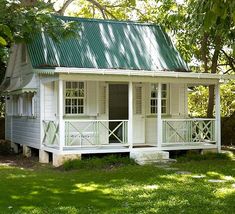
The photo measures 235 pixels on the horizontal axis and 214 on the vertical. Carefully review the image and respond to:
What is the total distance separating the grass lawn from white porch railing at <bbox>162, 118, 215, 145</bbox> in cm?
202

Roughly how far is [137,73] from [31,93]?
4.82m

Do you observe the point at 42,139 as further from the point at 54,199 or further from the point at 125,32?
the point at 54,199

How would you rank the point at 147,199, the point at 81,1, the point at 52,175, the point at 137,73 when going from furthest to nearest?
the point at 81,1 → the point at 137,73 → the point at 52,175 → the point at 147,199

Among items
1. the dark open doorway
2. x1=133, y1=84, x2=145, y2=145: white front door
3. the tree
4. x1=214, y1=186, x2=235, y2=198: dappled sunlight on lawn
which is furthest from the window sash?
x1=214, y1=186, x2=235, y2=198: dappled sunlight on lawn

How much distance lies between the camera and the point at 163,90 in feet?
58.4

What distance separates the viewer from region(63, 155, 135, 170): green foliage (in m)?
13.9

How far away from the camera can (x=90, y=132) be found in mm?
15672

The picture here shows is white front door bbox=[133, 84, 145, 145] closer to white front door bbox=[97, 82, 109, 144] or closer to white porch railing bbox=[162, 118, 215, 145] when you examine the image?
white porch railing bbox=[162, 118, 215, 145]

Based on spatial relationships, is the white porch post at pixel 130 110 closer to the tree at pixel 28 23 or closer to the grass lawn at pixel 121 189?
the grass lawn at pixel 121 189

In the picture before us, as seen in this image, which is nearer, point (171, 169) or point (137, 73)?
point (171, 169)

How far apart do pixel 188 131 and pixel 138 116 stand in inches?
Answer: 77.3

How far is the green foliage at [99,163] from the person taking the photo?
13.9 meters

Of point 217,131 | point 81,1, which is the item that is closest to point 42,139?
point 217,131

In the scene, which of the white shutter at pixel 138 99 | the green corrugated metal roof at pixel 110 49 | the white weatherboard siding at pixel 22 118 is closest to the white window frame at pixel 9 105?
the white weatherboard siding at pixel 22 118
